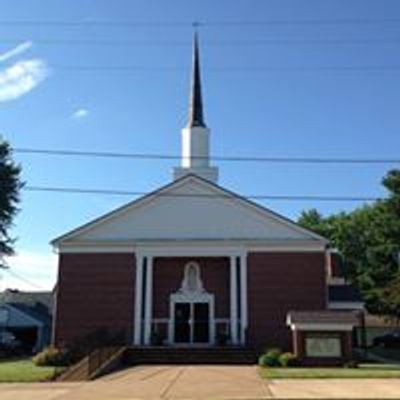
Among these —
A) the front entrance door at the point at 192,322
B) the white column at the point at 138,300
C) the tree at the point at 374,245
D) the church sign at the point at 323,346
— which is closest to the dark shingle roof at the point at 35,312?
the white column at the point at 138,300

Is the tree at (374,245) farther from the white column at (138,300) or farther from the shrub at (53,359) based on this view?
the shrub at (53,359)

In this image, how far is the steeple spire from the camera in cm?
4822

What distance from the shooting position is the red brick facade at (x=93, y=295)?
39.0 metres

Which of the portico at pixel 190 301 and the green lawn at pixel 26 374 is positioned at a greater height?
the portico at pixel 190 301

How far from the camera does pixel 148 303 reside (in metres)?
38.9

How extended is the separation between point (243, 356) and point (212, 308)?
5.55m

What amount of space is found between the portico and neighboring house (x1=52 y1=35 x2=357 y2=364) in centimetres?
5

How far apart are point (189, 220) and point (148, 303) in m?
5.00

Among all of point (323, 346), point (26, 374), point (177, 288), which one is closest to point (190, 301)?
point (177, 288)

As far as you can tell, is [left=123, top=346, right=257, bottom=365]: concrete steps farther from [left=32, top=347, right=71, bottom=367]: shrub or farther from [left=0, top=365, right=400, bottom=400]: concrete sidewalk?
[left=0, top=365, right=400, bottom=400]: concrete sidewalk

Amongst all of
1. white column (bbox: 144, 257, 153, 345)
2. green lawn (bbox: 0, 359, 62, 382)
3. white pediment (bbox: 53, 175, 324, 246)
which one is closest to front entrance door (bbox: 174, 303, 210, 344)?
white column (bbox: 144, 257, 153, 345)

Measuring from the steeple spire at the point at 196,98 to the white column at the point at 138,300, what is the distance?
11.7m

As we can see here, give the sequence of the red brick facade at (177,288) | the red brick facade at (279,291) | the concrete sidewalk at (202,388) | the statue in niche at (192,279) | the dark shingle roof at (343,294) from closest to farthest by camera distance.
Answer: the concrete sidewalk at (202,388) → the red brick facade at (279,291) → the red brick facade at (177,288) → the statue in niche at (192,279) → the dark shingle roof at (343,294)

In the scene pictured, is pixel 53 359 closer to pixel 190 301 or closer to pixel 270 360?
pixel 270 360
